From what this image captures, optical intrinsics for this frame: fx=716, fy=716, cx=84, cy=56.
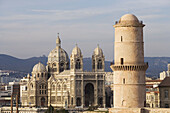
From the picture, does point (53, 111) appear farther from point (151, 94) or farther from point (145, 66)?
point (145, 66)

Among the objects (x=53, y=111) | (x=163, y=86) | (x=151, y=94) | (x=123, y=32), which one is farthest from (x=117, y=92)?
(x=53, y=111)

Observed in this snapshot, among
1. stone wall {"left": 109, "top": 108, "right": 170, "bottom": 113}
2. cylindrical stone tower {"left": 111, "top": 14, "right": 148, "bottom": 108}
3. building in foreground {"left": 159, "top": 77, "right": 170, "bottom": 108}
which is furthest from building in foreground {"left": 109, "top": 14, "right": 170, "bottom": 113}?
building in foreground {"left": 159, "top": 77, "right": 170, "bottom": 108}

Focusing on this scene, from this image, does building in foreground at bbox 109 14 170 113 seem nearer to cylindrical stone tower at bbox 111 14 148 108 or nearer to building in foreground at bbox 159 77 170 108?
cylindrical stone tower at bbox 111 14 148 108

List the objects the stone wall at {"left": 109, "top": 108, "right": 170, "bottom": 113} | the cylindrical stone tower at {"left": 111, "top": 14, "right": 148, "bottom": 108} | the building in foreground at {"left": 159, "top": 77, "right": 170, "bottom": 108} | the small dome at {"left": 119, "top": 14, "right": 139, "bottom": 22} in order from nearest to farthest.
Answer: the stone wall at {"left": 109, "top": 108, "right": 170, "bottom": 113}
the cylindrical stone tower at {"left": 111, "top": 14, "right": 148, "bottom": 108}
the small dome at {"left": 119, "top": 14, "right": 139, "bottom": 22}
the building in foreground at {"left": 159, "top": 77, "right": 170, "bottom": 108}

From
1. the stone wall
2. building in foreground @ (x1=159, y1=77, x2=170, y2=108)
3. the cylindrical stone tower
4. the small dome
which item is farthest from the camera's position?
building in foreground @ (x1=159, y1=77, x2=170, y2=108)

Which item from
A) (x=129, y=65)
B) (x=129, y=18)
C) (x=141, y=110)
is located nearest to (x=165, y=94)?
(x=129, y=65)

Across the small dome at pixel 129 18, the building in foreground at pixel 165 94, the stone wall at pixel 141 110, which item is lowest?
the stone wall at pixel 141 110

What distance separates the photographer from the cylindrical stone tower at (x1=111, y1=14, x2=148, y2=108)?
78062 millimetres

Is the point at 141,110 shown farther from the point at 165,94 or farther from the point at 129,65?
the point at 165,94

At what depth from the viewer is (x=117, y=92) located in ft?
258

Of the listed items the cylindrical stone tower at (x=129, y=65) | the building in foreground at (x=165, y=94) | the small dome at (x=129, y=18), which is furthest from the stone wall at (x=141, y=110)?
the building in foreground at (x=165, y=94)

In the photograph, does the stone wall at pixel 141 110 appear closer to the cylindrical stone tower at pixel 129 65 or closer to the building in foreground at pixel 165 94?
the cylindrical stone tower at pixel 129 65

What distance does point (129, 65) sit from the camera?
78062 mm

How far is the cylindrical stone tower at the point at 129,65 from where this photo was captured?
78062 mm
